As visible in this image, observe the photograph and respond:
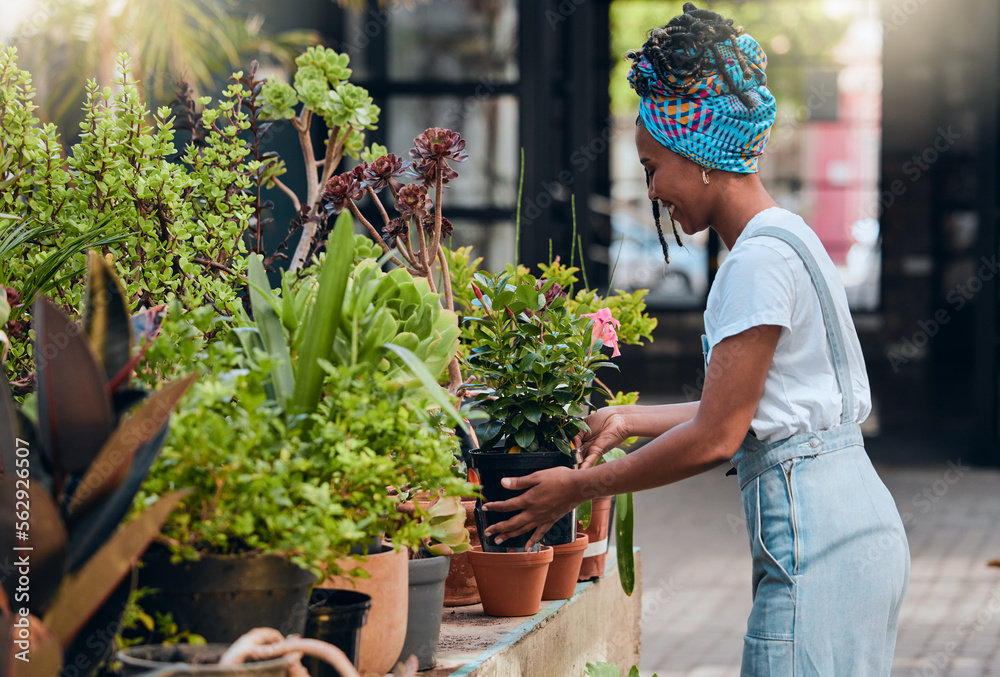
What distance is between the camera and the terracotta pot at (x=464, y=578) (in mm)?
2145

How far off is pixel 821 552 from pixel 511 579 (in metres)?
0.61

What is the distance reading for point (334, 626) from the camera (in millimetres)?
1449

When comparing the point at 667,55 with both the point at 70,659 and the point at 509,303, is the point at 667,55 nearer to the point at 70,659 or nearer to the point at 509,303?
the point at 509,303

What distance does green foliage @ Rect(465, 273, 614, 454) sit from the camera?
1.97 m

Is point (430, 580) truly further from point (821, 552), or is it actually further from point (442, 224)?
point (442, 224)

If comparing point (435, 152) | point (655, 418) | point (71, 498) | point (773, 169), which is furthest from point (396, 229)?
point (773, 169)

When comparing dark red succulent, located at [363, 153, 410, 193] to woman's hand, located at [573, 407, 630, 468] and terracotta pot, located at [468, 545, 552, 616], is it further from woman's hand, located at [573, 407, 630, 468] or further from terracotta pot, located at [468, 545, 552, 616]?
terracotta pot, located at [468, 545, 552, 616]

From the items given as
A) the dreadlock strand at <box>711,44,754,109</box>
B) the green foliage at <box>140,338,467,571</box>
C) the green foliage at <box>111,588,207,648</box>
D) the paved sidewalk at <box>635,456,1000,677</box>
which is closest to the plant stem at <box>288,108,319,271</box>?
the green foliage at <box>140,338,467,571</box>

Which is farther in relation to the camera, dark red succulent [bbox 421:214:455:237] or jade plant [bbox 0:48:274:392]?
dark red succulent [bbox 421:214:455:237]

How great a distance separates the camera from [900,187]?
9516mm

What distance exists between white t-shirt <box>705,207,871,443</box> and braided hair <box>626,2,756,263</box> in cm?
24

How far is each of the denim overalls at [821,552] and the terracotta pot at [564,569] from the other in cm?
53

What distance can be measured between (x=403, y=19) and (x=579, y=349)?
477 centimetres

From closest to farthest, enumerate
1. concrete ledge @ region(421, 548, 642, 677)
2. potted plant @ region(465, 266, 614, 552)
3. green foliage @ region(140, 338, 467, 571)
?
green foliage @ region(140, 338, 467, 571), concrete ledge @ region(421, 548, 642, 677), potted plant @ region(465, 266, 614, 552)
